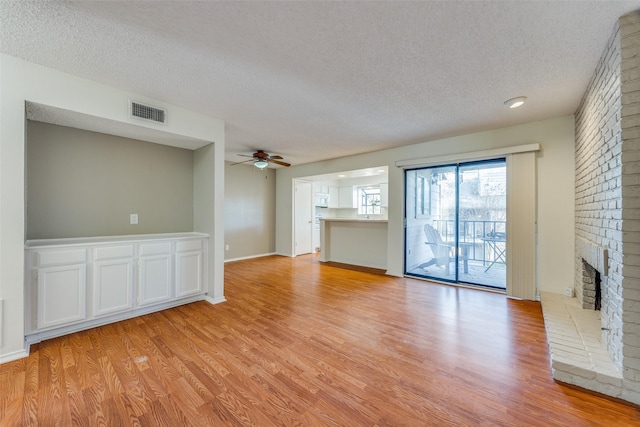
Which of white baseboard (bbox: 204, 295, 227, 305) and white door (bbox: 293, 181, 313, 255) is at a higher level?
white door (bbox: 293, 181, 313, 255)

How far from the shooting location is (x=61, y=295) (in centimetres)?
242

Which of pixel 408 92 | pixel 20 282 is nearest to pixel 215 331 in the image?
pixel 20 282

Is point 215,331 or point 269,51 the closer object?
point 269,51

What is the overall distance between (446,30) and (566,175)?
9.22ft

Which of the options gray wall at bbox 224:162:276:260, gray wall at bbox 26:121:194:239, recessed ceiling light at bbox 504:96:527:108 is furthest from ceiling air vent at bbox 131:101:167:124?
recessed ceiling light at bbox 504:96:527:108

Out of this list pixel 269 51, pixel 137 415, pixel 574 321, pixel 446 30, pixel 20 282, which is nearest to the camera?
pixel 137 415

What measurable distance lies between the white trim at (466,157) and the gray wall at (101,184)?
3.54 meters

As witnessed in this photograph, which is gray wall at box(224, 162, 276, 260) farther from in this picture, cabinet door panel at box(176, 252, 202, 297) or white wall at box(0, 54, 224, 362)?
white wall at box(0, 54, 224, 362)

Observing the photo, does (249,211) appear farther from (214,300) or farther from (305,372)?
(305,372)

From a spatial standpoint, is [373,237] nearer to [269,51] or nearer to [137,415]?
[269,51]

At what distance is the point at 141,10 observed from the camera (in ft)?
5.14

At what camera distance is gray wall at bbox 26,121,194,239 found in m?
2.67

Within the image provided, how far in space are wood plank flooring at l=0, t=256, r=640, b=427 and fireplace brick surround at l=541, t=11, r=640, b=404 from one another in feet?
0.51

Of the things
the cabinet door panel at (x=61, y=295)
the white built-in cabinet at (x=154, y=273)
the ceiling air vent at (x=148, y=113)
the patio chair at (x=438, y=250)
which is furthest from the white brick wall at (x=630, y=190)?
the cabinet door panel at (x=61, y=295)
